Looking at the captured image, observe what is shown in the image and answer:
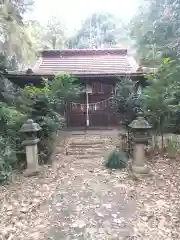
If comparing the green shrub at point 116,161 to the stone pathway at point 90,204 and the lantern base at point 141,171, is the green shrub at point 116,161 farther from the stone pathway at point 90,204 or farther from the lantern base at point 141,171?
the lantern base at point 141,171

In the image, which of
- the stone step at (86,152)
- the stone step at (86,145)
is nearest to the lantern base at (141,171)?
the stone step at (86,152)

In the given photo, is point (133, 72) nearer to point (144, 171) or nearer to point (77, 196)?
point (144, 171)

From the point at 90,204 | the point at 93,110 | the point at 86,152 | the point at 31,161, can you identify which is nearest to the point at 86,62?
the point at 93,110

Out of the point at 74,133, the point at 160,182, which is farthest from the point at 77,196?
the point at 74,133

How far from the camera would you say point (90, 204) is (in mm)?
5719

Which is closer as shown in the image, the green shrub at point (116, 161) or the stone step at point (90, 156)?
the green shrub at point (116, 161)

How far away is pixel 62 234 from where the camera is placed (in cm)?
458

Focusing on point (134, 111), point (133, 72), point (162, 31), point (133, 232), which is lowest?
point (133, 232)

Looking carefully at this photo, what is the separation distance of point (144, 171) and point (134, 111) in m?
2.78

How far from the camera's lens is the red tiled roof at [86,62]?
14.0m

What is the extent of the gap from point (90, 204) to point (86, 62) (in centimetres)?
1099

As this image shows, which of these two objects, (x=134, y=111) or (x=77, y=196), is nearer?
(x=77, y=196)

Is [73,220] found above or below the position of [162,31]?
below

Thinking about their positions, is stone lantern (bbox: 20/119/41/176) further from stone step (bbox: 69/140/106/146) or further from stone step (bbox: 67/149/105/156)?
stone step (bbox: 69/140/106/146)
